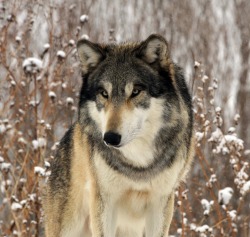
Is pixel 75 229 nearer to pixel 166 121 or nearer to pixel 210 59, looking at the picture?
pixel 166 121

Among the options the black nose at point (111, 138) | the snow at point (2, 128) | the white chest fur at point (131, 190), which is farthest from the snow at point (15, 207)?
the black nose at point (111, 138)

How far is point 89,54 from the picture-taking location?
378cm

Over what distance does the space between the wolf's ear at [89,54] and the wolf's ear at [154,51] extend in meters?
0.29

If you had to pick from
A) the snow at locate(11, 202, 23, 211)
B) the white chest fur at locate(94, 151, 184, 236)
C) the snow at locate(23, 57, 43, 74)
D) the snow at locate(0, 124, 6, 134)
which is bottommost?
the snow at locate(11, 202, 23, 211)

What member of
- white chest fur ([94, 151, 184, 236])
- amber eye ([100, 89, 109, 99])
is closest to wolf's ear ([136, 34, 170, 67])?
amber eye ([100, 89, 109, 99])

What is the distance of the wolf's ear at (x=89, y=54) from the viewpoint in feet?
12.2

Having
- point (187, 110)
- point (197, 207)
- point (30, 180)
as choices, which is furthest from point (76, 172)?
point (197, 207)

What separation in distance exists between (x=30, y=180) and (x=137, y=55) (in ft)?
7.13

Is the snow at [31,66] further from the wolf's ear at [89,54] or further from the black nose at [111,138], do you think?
the black nose at [111,138]

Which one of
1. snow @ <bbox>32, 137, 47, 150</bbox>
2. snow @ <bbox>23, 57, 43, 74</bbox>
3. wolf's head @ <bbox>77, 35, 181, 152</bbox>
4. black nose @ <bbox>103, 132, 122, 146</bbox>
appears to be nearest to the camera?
black nose @ <bbox>103, 132, 122, 146</bbox>

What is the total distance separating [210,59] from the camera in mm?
14727

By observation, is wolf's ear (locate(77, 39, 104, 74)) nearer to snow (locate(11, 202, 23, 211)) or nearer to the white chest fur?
the white chest fur

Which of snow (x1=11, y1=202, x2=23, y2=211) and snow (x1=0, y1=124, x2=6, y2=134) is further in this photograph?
snow (x1=0, y1=124, x2=6, y2=134)

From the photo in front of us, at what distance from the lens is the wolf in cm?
343
